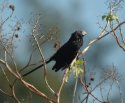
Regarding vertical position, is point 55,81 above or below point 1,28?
below

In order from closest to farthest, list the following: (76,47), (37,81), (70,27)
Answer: (76,47) → (37,81) → (70,27)

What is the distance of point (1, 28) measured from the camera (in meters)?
6.27

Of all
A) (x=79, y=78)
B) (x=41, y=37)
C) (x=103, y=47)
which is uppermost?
(x=41, y=37)

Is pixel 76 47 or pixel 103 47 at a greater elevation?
pixel 76 47

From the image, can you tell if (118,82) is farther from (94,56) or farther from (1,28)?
(94,56)

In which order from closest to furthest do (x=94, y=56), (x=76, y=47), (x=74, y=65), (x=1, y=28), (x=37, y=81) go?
(x=1, y=28), (x=74, y=65), (x=76, y=47), (x=37, y=81), (x=94, y=56)

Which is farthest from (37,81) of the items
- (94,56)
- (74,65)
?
(74,65)

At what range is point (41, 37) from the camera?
6.39 m

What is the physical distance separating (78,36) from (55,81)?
22.4 meters

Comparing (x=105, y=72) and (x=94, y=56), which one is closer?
(x=105, y=72)

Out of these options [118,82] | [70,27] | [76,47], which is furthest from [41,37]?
[70,27]

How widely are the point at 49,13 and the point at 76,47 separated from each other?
30311 millimetres

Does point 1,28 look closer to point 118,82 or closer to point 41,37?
point 41,37

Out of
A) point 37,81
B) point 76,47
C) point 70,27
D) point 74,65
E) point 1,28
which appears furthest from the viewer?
point 70,27
